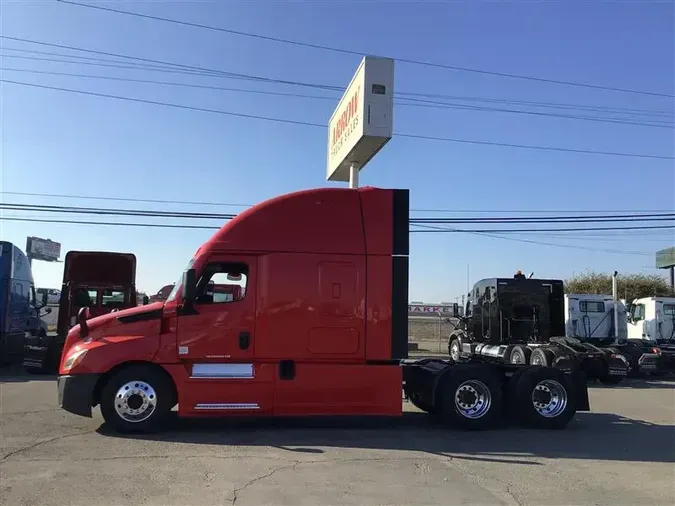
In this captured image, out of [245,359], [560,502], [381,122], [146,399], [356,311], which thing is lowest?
[560,502]

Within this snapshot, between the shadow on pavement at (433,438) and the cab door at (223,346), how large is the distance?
0.49 meters

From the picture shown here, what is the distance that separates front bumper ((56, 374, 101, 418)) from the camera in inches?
324

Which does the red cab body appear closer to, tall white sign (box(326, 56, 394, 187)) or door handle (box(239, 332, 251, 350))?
door handle (box(239, 332, 251, 350))

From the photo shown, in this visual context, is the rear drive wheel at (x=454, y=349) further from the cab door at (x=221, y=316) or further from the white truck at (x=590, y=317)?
the cab door at (x=221, y=316)

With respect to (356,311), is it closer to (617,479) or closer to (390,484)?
(390,484)

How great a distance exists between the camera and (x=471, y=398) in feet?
30.2

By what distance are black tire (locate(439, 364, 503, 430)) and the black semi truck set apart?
7.00m

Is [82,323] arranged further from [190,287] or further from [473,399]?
[473,399]

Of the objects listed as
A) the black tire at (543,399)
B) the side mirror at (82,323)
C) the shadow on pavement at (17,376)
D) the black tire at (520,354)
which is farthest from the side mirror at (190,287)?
the black tire at (520,354)

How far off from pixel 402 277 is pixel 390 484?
3427 mm

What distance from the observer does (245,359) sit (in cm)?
855

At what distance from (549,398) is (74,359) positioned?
23.4 ft

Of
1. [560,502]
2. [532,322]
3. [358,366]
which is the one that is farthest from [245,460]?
[532,322]

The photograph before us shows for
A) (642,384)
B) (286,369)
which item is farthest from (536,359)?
(286,369)
